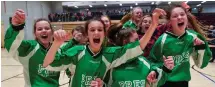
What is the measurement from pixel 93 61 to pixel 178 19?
75 centimetres

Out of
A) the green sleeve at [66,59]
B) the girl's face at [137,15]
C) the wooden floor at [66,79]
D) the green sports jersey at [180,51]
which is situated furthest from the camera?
the wooden floor at [66,79]

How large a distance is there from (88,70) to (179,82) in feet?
2.56

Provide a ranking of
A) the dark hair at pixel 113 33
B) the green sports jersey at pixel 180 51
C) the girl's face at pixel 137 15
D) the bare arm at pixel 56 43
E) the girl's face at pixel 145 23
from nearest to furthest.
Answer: the bare arm at pixel 56 43 → the green sports jersey at pixel 180 51 → the dark hair at pixel 113 33 → the girl's face at pixel 145 23 → the girl's face at pixel 137 15

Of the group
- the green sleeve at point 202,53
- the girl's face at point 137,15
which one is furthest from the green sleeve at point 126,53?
the girl's face at point 137,15

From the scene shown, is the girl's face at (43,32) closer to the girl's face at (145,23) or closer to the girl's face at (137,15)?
the girl's face at (145,23)

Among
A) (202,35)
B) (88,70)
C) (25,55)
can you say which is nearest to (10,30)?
(25,55)

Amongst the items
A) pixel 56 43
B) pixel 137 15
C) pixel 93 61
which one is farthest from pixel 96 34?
pixel 137 15

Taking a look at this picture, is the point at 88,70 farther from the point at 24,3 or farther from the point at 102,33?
the point at 24,3

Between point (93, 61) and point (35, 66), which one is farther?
point (35, 66)

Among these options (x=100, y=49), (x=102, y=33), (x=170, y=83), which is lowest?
(x=170, y=83)

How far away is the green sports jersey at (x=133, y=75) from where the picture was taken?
6.25ft

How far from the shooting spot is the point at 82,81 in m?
1.85

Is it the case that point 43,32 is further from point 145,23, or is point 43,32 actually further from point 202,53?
point 202,53

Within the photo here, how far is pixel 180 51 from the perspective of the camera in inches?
80.4
